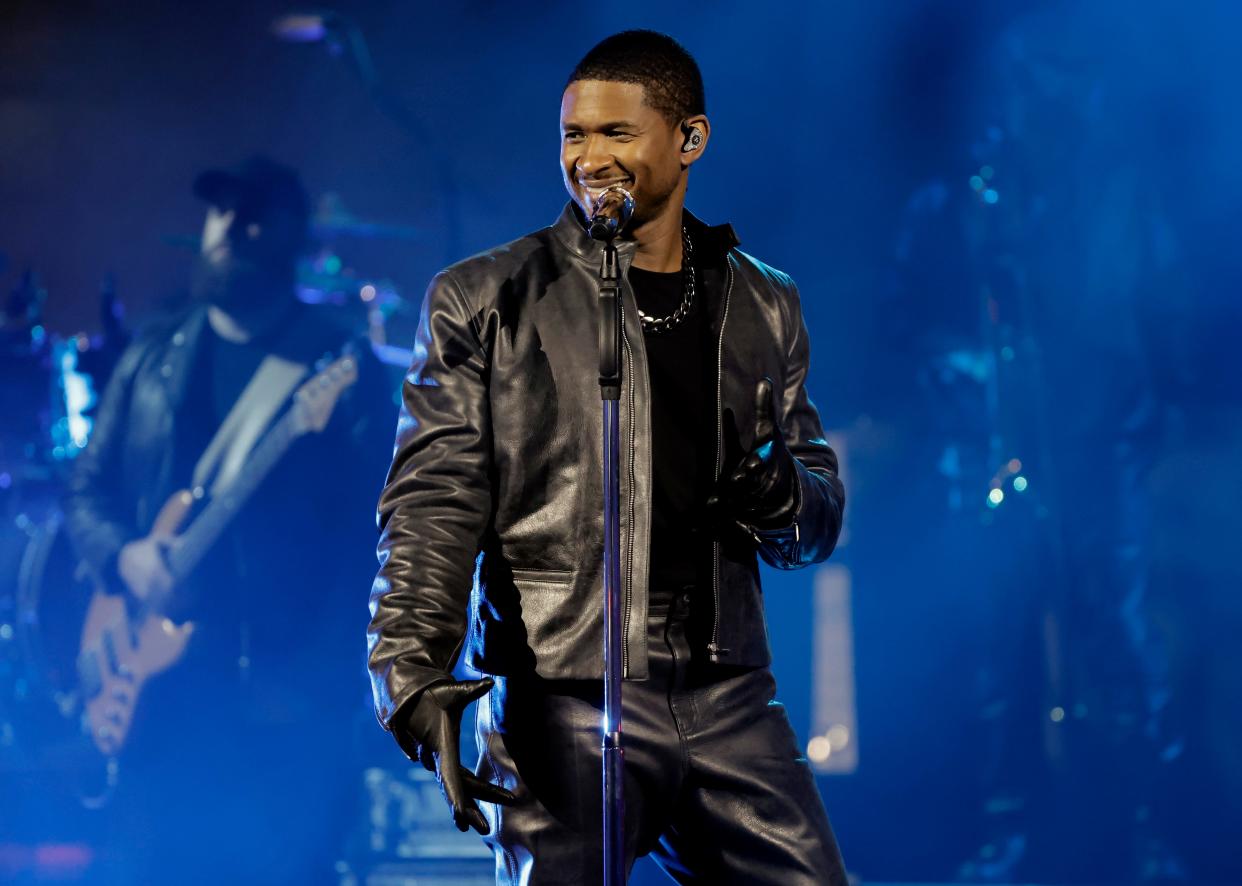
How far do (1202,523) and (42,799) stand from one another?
4.63 meters

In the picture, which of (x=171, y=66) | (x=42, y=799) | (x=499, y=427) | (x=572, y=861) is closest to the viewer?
(x=572, y=861)

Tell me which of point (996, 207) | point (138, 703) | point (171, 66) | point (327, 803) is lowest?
point (327, 803)

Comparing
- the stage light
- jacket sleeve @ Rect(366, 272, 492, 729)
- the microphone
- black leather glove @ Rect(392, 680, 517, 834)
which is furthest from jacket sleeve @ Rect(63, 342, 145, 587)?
the microphone

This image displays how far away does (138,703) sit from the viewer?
4594 mm

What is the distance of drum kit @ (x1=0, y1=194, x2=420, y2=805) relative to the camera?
456 cm

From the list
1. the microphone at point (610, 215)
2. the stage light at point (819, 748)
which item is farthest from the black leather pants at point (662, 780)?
the stage light at point (819, 748)

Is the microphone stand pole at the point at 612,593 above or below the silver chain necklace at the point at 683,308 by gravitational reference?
below

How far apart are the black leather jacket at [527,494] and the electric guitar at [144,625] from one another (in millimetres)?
2979

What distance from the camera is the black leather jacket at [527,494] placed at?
1758 millimetres

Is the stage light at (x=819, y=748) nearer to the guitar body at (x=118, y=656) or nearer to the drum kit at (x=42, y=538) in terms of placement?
the guitar body at (x=118, y=656)

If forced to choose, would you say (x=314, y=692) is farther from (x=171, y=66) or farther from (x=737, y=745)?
(x=737, y=745)

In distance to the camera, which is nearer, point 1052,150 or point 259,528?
point 259,528

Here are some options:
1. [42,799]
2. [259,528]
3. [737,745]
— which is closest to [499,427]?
[737,745]

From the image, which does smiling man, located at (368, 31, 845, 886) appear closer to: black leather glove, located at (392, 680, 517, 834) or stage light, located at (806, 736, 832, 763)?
black leather glove, located at (392, 680, 517, 834)
